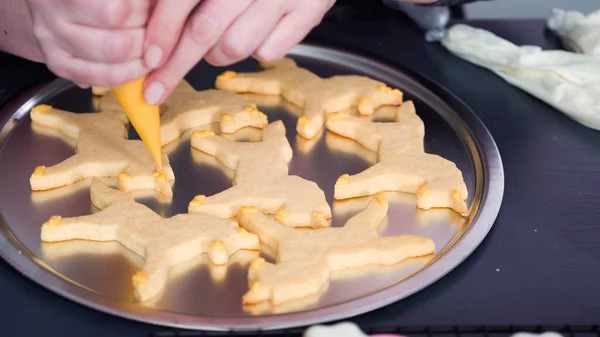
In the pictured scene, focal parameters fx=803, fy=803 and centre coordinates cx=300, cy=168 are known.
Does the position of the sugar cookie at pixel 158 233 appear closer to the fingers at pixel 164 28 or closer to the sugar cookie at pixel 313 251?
the sugar cookie at pixel 313 251

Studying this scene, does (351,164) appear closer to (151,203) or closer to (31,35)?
(151,203)

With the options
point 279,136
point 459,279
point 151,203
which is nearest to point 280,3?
point 279,136

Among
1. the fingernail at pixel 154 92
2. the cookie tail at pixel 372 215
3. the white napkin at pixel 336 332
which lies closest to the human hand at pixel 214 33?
the fingernail at pixel 154 92

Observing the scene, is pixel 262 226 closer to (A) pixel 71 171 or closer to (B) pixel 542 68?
(A) pixel 71 171

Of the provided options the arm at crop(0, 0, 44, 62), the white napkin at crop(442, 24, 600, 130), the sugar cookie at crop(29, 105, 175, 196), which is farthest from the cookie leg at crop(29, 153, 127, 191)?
the white napkin at crop(442, 24, 600, 130)

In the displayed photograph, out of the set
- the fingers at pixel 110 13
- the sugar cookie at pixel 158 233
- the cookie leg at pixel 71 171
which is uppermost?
the fingers at pixel 110 13

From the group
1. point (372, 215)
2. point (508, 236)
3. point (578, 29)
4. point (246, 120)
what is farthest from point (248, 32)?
point (578, 29)
